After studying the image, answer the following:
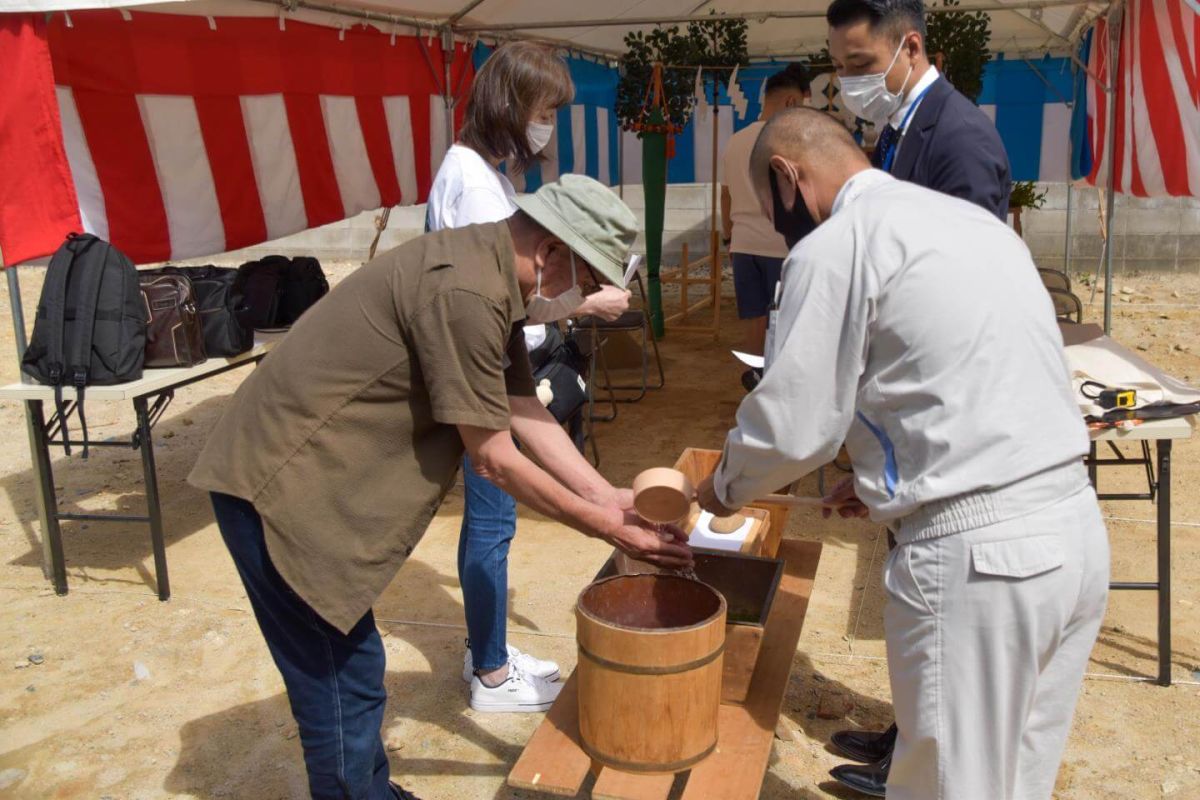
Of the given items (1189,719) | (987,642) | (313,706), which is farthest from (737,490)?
(1189,719)

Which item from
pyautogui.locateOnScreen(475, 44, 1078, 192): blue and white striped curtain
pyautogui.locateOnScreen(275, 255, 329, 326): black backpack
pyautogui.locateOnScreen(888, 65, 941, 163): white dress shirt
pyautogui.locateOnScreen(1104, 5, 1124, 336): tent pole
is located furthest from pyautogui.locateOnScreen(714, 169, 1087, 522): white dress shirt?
pyautogui.locateOnScreen(475, 44, 1078, 192): blue and white striped curtain

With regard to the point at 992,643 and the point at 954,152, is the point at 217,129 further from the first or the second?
the point at 992,643

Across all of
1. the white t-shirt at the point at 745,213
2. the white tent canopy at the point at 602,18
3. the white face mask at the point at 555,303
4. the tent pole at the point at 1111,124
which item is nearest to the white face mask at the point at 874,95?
the white face mask at the point at 555,303

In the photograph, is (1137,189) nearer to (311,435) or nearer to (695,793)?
(695,793)

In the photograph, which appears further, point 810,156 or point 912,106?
point 912,106

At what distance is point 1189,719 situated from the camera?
2920 millimetres

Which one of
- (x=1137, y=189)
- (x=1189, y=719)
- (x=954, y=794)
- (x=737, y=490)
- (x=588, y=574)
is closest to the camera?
(x=954, y=794)

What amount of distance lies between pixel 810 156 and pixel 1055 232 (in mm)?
10633

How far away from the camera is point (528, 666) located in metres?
3.14

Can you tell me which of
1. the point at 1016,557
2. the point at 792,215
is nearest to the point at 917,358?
the point at 1016,557

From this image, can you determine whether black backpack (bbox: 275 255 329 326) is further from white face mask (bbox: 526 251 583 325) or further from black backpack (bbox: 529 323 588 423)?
white face mask (bbox: 526 251 583 325)

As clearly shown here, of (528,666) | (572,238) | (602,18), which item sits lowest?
(528,666)

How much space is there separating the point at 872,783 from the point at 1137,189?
376cm

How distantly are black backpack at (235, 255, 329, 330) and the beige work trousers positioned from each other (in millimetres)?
3490
